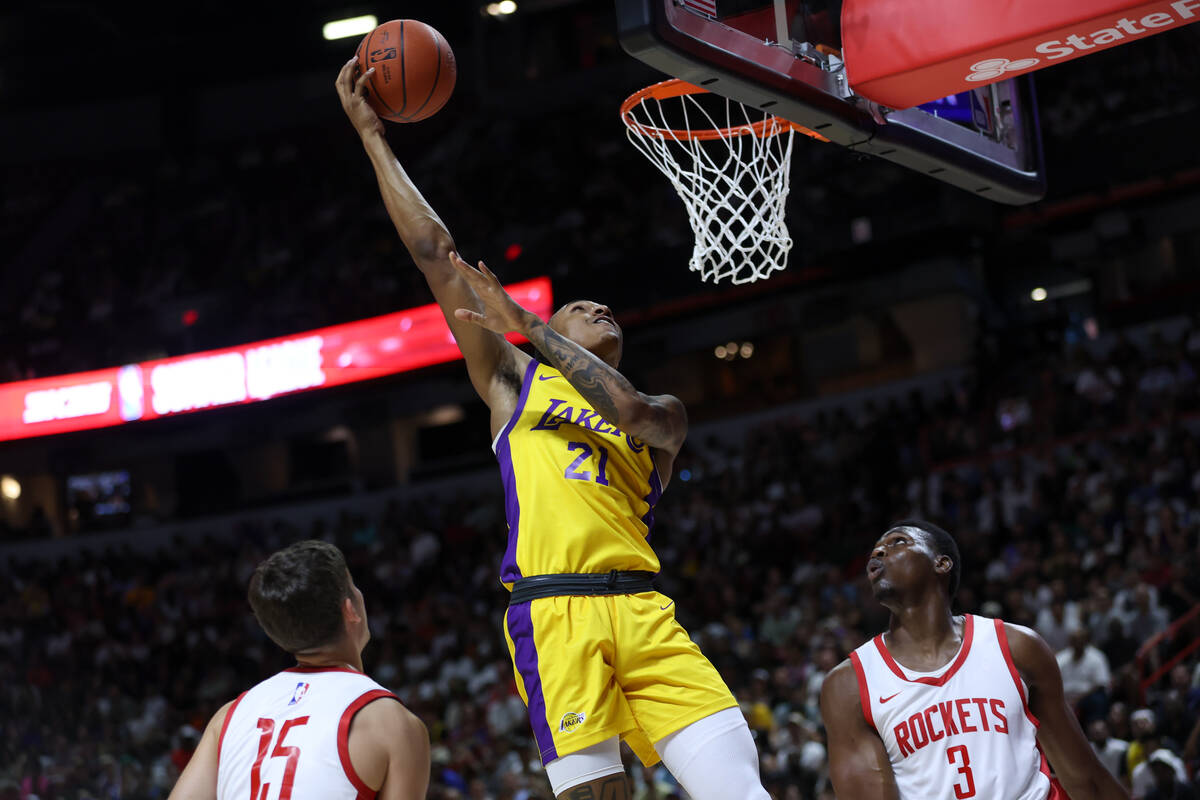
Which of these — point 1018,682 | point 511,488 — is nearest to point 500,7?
point 511,488

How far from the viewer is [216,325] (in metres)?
17.4

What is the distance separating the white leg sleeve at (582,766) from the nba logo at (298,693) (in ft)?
2.48

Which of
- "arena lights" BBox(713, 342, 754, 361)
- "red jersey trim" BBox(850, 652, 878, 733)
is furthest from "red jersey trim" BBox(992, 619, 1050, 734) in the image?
"arena lights" BBox(713, 342, 754, 361)

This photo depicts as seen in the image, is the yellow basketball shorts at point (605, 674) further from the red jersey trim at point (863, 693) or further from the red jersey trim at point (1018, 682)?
the red jersey trim at point (1018, 682)

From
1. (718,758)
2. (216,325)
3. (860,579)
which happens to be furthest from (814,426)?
(718,758)

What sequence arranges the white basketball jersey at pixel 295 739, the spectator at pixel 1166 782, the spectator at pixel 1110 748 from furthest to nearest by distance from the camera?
1. the spectator at pixel 1110 748
2. the spectator at pixel 1166 782
3. the white basketball jersey at pixel 295 739

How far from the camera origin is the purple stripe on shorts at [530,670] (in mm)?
3168

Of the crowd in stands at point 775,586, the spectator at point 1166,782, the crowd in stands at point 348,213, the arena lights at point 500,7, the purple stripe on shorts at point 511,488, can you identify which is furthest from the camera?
the arena lights at point 500,7

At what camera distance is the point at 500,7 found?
18.1 metres

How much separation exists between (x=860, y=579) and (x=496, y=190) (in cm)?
A: 899

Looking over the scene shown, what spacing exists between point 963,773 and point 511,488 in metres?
1.45

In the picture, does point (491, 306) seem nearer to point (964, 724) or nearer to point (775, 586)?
point (964, 724)

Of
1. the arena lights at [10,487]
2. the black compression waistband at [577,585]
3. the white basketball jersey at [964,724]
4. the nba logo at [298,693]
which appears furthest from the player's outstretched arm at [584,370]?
the arena lights at [10,487]

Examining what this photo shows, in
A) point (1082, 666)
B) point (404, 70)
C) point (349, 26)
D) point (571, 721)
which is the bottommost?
point (1082, 666)
